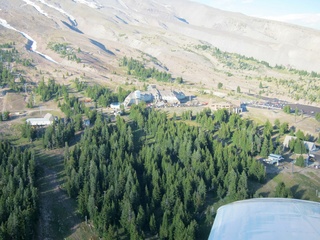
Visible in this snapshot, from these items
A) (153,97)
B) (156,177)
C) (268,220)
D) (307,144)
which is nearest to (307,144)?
(307,144)

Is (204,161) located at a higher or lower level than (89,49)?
lower

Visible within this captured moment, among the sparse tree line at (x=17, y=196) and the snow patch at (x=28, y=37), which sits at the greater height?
the snow patch at (x=28, y=37)

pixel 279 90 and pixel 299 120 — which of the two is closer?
pixel 299 120

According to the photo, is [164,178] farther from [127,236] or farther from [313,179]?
[313,179]

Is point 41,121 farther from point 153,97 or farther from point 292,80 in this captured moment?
point 292,80

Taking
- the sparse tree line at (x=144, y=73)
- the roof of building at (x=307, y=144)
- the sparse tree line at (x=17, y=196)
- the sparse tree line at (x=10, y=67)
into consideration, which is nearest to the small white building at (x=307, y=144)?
the roof of building at (x=307, y=144)

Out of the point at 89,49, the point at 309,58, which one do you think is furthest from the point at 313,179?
the point at 309,58

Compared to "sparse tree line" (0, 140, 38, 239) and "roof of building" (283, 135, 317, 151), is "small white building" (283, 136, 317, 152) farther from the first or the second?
"sparse tree line" (0, 140, 38, 239)

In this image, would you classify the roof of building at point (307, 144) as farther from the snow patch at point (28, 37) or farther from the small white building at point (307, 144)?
the snow patch at point (28, 37)
